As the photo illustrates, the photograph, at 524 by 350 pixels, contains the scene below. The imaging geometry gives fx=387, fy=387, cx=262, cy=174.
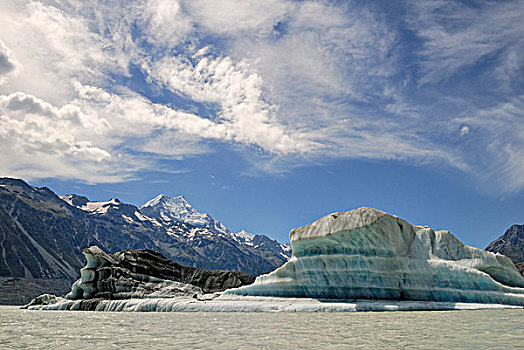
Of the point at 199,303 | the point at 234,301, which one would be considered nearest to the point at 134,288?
the point at 199,303

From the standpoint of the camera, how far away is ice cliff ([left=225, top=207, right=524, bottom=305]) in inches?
1379

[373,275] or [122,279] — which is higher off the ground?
[122,279]

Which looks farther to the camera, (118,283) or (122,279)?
(122,279)

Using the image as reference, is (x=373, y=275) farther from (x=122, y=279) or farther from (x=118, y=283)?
(x=122, y=279)

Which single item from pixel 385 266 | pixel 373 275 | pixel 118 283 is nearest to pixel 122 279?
pixel 118 283

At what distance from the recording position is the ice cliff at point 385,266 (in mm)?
35031

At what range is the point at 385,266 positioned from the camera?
36.4m

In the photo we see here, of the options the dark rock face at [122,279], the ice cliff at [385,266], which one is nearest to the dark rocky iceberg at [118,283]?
the dark rock face at [122,279]

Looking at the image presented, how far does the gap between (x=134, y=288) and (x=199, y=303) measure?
1433 cm

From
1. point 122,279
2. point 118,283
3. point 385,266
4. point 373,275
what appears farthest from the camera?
point 122,279

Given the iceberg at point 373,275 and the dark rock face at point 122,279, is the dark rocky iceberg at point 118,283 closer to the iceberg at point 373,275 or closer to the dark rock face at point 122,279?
the dark rock face at point 122,279

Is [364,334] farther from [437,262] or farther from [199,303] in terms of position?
[199,303]

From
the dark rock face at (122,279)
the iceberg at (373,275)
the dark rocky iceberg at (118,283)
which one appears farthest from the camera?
the dark rock face at (122,279)

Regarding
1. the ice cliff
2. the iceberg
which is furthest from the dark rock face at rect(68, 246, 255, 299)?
the ice cliff
